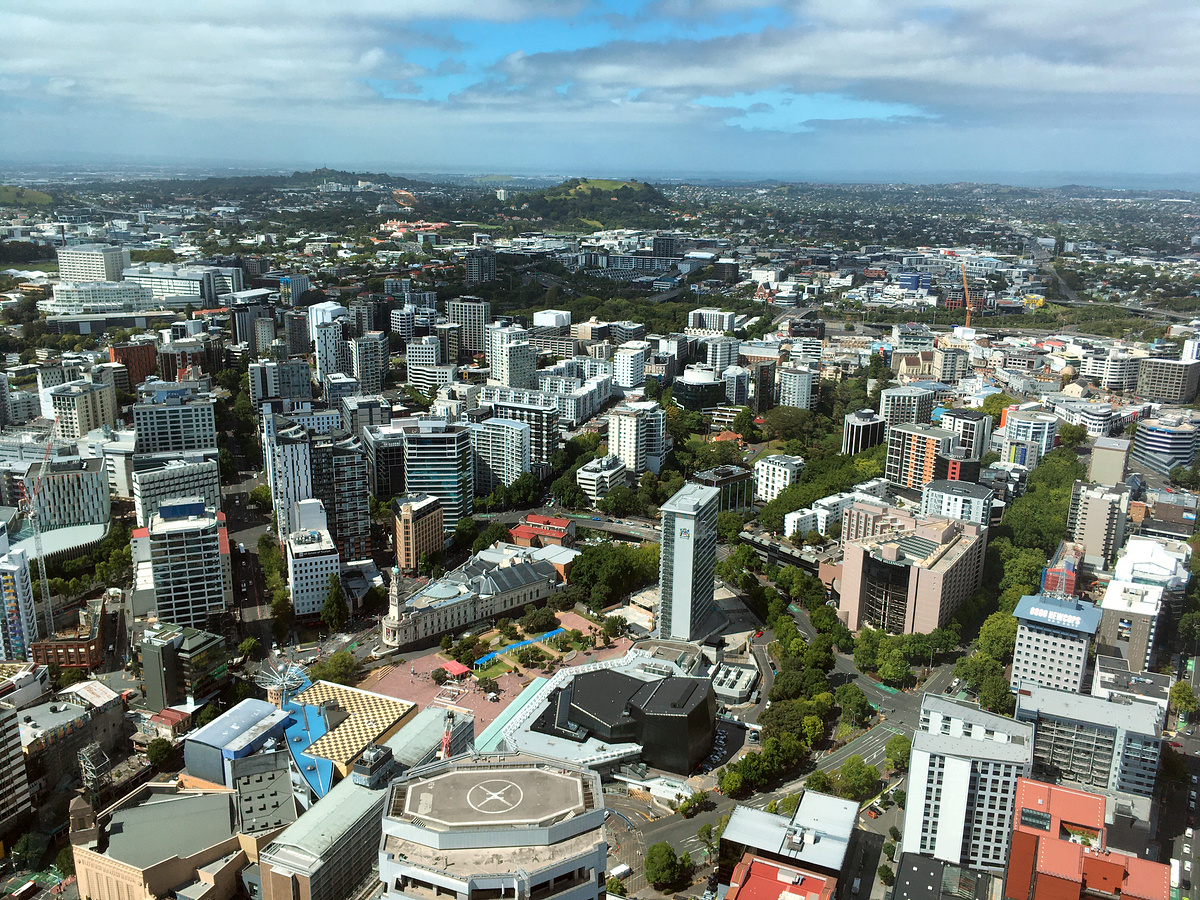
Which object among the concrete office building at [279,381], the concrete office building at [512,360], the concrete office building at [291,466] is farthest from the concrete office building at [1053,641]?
the concrete office building at [279,381]

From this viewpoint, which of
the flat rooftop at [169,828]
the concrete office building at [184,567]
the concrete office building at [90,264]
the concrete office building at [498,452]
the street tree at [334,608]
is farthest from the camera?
the concrete office building at [90,264]

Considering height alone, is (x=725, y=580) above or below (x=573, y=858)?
below

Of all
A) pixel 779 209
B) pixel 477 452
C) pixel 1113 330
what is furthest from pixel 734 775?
pixel 779 209

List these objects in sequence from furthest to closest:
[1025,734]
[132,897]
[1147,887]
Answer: [1025,734], [132,897], [1147,887]

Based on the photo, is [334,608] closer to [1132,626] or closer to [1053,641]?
[1053,641]

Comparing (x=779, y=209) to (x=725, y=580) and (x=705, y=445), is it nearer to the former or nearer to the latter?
(x=705, y=445)

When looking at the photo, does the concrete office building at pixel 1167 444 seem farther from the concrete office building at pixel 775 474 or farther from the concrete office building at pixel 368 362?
the concrete office building at pixel 368 362
